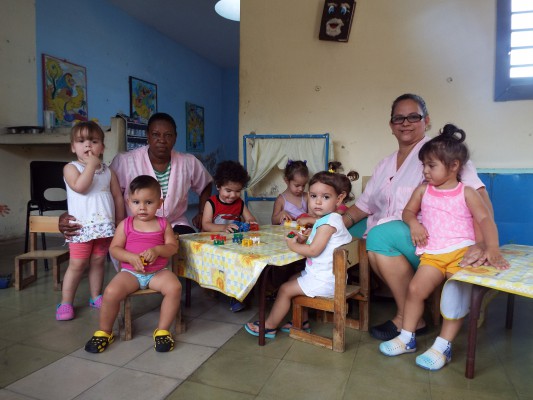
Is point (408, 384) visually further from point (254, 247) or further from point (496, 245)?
point (254, 247)

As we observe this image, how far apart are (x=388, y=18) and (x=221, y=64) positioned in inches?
235

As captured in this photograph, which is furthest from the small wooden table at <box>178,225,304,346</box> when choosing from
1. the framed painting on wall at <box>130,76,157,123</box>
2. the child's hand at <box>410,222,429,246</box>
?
the framed painting on wall at <box>130,76,157,123</box>

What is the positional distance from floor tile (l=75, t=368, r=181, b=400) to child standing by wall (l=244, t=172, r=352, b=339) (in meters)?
0.61

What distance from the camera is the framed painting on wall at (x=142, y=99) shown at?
6238 mm

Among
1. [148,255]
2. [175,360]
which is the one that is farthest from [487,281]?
[148,255]

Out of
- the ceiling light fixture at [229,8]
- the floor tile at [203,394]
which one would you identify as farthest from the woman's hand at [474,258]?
the ceiling light fixture at [229,8]

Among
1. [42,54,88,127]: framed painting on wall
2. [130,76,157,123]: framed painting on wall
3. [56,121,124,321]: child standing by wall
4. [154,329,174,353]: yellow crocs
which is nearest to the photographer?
[154,329,174,353]: yellow crocs

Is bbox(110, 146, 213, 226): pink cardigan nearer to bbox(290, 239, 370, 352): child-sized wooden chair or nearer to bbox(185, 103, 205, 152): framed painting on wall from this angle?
bbox(290, 239, 370, 352): child-sized wooden chair

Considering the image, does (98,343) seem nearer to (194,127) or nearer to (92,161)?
(92,161)

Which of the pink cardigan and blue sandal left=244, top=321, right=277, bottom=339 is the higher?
the pink cardigan

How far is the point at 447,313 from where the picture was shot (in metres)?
1.74

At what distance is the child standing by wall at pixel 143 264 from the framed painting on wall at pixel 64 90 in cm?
335

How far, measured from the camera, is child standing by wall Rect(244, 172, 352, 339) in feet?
6.31

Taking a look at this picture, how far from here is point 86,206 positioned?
2406 millimetres
